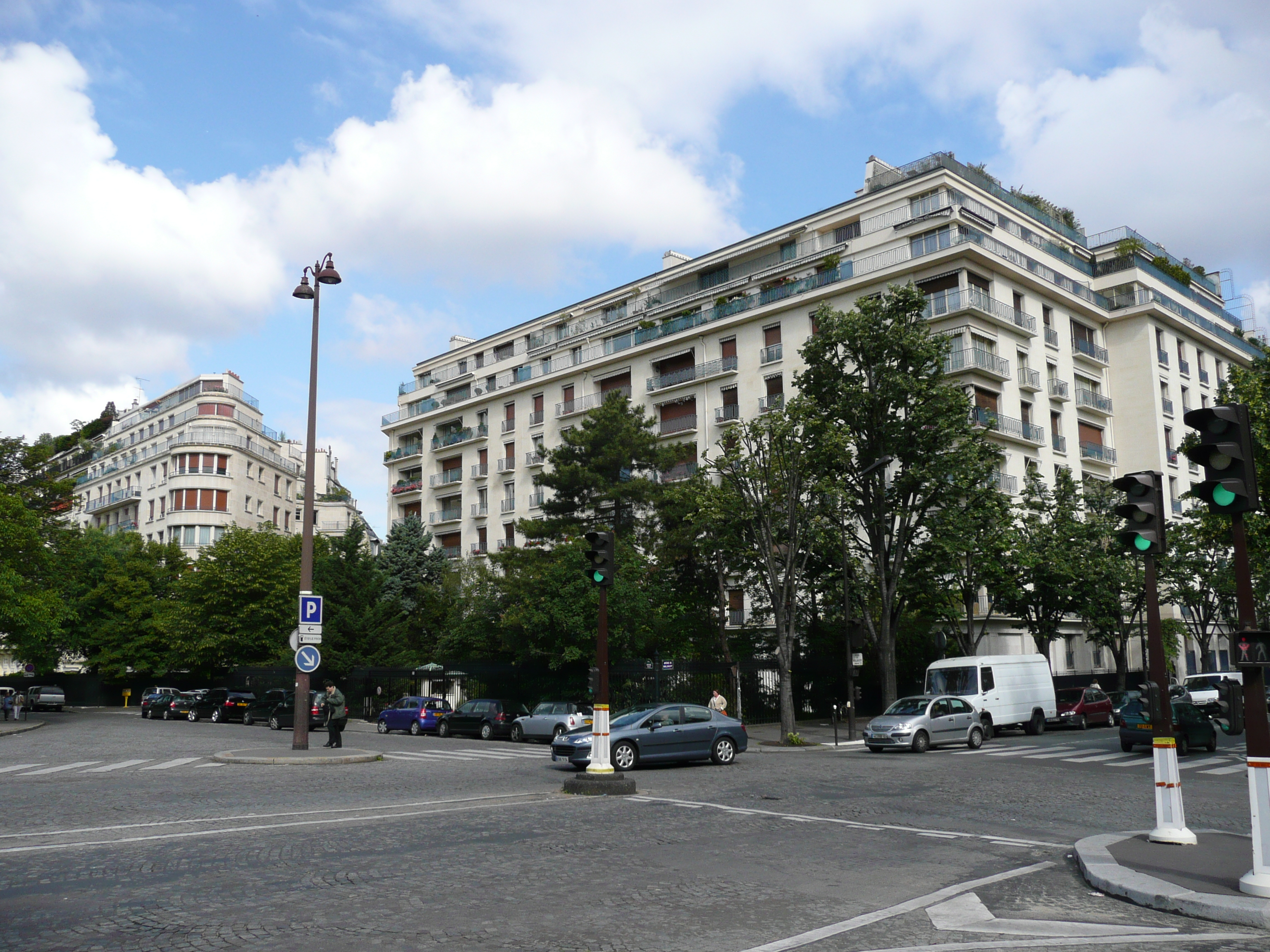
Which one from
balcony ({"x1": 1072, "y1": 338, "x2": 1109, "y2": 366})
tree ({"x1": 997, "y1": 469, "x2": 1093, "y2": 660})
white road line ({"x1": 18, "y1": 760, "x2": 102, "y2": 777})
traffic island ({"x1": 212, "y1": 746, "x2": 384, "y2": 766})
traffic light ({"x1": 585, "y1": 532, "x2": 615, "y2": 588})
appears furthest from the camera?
balcony ({"x1": 1072, "y1": 338, "x2": 1109, "y2": 366})

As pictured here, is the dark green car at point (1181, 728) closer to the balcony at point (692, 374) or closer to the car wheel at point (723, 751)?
the car wheel at point (723, 751)

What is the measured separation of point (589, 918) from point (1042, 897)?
11.6 ft

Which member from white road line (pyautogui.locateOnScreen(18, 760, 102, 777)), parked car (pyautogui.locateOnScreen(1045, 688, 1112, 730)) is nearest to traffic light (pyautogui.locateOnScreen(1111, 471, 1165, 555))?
white road line (pyautogui.locateOnScreen(18, 760, 102, 777))

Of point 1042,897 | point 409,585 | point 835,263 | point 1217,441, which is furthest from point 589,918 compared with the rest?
point 409,585

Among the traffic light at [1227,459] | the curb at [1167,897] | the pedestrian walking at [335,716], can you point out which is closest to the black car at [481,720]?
the pedestrian walking at [335,716]

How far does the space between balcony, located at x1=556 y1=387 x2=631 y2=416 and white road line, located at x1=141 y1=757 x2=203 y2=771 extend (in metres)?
37.1

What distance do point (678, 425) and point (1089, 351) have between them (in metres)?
21.3

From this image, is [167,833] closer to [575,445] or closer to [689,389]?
[575,445]

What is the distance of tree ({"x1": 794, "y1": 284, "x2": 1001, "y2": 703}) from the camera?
103 ft

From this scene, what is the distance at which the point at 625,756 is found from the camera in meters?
19.2

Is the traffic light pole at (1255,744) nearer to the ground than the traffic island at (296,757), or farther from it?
farther from it

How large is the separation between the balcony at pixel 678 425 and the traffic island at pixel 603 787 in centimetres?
3781

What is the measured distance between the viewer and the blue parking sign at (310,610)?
70.3ft

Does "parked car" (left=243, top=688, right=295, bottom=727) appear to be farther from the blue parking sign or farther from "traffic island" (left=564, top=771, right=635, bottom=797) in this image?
"traffic island" (left=564, top=771, right=635, bottom=797)
